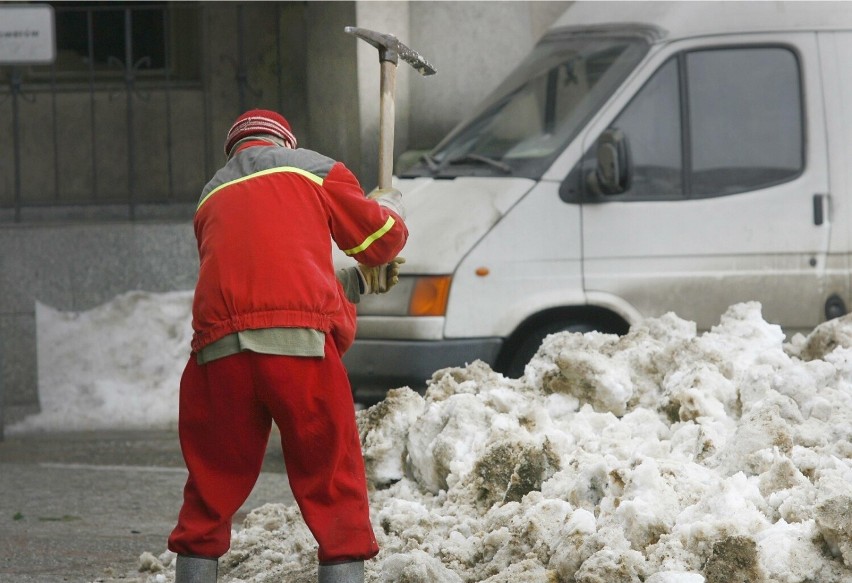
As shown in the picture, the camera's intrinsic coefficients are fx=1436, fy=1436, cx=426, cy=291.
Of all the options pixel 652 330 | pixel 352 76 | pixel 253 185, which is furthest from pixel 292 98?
pixel 253 185

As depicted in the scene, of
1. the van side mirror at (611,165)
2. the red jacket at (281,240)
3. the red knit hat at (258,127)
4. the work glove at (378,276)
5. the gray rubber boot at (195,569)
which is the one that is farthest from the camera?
the van side mirror at (611,165)

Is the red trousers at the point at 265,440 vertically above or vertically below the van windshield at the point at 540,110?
below

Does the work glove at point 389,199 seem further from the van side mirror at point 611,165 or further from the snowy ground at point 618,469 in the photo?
the van side mirror at point 611,165

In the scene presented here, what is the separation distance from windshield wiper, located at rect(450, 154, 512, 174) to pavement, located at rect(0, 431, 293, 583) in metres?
1.95

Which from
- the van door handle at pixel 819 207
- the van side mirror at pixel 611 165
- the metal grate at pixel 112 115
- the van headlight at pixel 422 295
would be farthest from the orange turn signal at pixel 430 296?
the metal grate at pixel 112 115

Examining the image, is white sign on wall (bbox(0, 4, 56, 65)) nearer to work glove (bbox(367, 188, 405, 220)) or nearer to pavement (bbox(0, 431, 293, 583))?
pavement (bbox(0, 431, 293, 583))

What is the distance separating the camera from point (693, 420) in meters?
5.26

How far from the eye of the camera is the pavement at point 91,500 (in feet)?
18.5

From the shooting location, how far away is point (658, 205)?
24.2 feet

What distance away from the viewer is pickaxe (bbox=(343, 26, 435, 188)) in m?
4.73

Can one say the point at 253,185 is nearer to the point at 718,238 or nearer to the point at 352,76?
the point at 718,238

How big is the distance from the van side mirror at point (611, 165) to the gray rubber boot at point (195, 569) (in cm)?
369

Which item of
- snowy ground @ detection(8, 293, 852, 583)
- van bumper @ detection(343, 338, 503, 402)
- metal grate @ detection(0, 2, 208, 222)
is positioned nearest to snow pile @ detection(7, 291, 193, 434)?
metal grate @ detection(0, 2, 208, 222)

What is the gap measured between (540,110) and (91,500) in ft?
10.1
